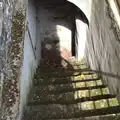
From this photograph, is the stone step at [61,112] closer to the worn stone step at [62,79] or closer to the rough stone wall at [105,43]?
the rough stone wall at [105,43]

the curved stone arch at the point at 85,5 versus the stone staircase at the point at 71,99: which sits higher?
the curved stone arch at the point at 85,5

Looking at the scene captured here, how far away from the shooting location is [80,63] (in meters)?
8.16

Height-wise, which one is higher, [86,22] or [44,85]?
[86,22]

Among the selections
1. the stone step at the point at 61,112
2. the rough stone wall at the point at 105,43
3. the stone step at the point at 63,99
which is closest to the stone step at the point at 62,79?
the rough stone wall at the point at 105,43

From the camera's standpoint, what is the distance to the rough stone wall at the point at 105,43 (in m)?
4.39

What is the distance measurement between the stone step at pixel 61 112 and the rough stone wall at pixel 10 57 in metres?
0.85

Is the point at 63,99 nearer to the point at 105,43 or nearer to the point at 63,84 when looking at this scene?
the point at 63,84

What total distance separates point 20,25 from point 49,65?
14.2ft

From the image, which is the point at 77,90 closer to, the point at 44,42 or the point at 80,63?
the point at 80,63

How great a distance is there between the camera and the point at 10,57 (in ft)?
12.8

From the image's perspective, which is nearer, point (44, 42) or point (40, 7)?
point (40, 7)

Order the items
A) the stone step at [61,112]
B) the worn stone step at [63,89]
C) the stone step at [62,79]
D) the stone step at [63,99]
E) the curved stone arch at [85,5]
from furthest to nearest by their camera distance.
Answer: the curved stone arch at [85,5]
the stone step at [62,79]
the worn stone step at [63,89]
the stone step at [63,99]
the stone step at [61,112]

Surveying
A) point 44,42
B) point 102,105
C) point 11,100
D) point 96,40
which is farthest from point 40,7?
point 11,100

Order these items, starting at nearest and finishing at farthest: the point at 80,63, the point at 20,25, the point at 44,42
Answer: the point at 20,25 < the point at 80,63 < the point at 44,42
